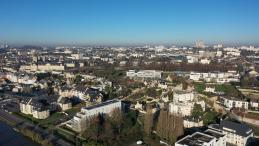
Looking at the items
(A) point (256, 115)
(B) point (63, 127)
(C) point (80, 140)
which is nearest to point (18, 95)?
(B) point (63, 127)

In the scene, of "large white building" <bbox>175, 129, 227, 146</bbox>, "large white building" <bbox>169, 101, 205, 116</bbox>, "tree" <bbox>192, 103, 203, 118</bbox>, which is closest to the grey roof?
"large white building" <bbox>175, 129, 227, 146</bbox>

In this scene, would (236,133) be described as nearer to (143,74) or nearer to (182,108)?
(182,108)

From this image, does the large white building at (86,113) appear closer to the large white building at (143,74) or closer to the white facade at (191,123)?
the white facade at (191,123)

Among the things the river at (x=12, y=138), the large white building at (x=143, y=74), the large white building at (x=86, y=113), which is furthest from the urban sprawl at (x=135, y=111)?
the river at (x=12, y=138)

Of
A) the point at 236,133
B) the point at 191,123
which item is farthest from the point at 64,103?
the point at 236,133

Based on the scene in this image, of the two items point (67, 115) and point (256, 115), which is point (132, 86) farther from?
point (256, 115)

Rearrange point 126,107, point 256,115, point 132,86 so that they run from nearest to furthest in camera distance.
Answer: point 256,115, point 126,107, point 132,86
